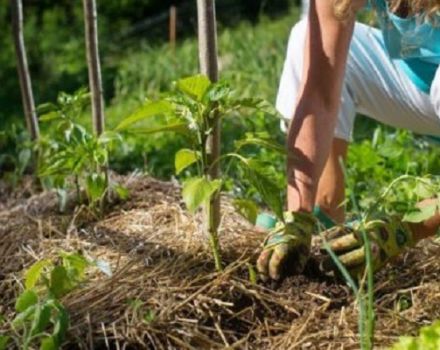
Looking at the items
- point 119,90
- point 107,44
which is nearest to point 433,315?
point 119,90

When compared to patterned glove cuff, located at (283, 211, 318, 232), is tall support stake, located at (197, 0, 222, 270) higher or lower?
higher

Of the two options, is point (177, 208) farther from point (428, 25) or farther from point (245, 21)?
point (245, 21)

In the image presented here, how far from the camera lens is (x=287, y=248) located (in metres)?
2.50

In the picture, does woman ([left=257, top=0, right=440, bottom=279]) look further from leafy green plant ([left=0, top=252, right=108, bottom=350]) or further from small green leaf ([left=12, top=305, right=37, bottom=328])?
small green leaf ([left=12, top=305, right=37, bottom=328])

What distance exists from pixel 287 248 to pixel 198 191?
249 millimetres

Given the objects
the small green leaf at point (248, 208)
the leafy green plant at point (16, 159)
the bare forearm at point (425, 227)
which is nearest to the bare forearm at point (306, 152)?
the small green leaf at point (248, 208)

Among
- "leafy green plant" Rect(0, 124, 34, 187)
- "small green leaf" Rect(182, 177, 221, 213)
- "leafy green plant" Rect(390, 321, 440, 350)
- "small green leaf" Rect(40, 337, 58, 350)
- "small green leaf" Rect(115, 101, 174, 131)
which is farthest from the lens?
"leafy green plant" Rect(0, 124, 34, 187)

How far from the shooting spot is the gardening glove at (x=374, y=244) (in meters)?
2.50

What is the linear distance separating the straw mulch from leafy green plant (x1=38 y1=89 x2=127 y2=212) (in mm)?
235

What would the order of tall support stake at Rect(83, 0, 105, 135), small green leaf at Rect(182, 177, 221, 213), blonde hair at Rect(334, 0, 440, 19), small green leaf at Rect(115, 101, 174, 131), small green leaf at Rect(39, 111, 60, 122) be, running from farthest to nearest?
tall support stake at Rect(83, 0, 105, 135)
small green leaf at Rect(39, 111, 60, 122)
blonde hair at Rect(334, 0, 440, 19)
small green leaf at Rect(115, 101, 174, 131)
small green leaf at Rect(182, 177, 221, 213)

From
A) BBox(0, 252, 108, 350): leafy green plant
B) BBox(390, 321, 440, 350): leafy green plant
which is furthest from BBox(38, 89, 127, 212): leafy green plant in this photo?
BBox(390, 321, 440, 350): leafy green plant

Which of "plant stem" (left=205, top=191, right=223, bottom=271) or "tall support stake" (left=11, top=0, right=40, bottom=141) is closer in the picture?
"plant stem" (left=205, top=191, right=223, bottom=271)

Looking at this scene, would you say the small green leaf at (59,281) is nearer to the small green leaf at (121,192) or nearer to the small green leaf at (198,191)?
the small green leaf at (198,191)

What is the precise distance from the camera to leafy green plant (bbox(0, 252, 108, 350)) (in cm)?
225
